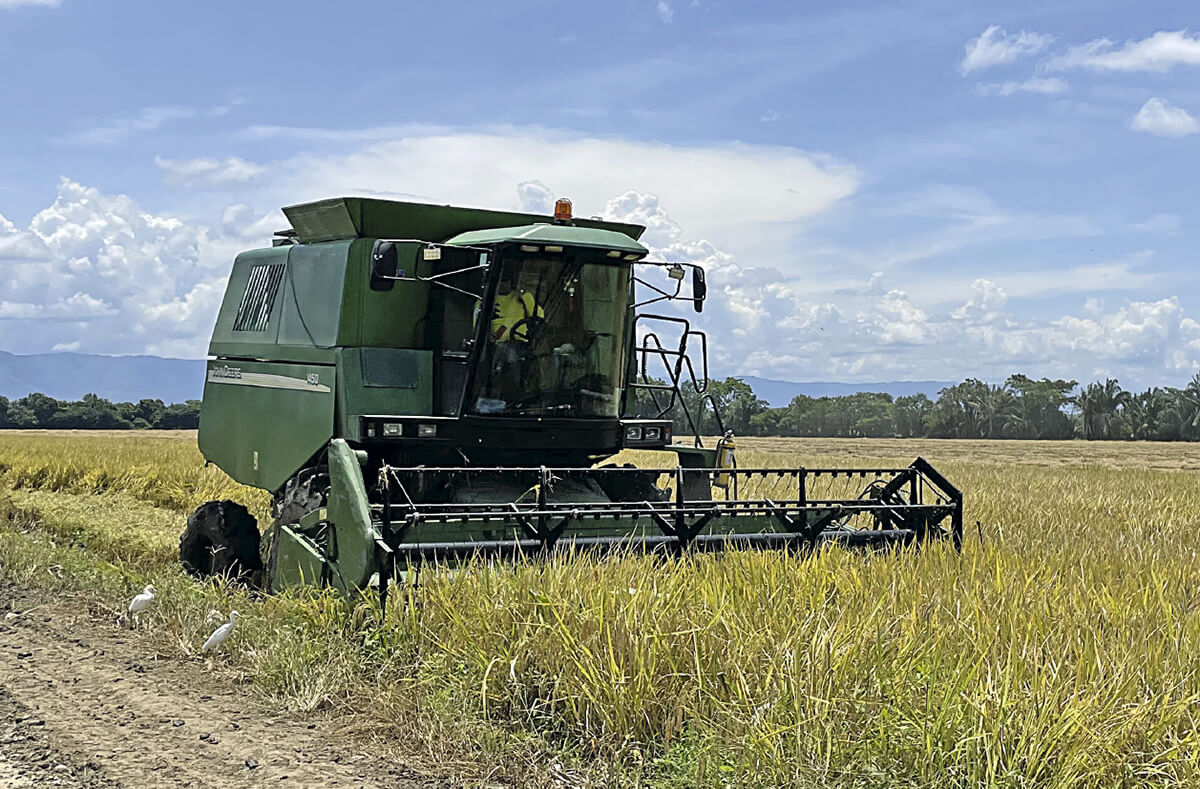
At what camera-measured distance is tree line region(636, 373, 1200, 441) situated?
58.3m

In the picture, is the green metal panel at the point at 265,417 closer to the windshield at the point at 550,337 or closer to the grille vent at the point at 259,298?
the grille vent at the point at 259,298

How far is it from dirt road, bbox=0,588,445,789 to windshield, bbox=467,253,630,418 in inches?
102

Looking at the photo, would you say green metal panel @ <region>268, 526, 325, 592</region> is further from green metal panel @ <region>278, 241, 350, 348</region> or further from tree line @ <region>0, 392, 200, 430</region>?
tree line @ <region>0, 392, 200, 430</region>

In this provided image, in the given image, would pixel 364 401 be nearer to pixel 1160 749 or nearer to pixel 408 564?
pixel 408 564

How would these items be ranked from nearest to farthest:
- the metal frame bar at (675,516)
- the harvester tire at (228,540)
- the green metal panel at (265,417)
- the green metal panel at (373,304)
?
the metal frame bar at (675,516), the green metal panel at (373,304), the green metal panel at (265,417), the harvester tire at (228,540)

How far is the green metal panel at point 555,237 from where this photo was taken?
6.91 meters

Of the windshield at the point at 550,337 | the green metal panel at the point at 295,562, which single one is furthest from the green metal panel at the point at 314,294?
the green metal panel at the point at 295,562

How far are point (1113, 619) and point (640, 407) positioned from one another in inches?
182

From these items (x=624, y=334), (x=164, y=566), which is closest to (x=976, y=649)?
(x=624, y=334)

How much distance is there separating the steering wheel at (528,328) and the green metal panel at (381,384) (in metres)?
0.73

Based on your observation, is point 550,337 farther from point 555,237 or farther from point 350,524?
point 350,524

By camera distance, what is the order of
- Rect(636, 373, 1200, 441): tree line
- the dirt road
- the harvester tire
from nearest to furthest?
the dirt road < the harvester tire < Rect(636, 373, 1200, 441): tree line

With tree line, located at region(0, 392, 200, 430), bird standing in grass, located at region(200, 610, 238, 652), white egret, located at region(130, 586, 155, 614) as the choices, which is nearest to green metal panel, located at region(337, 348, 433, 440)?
white egret, located at region(130, 586, 155, 614)

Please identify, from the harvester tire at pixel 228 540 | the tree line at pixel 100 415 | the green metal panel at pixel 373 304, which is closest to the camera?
the green metal panel at pixel 373 304
